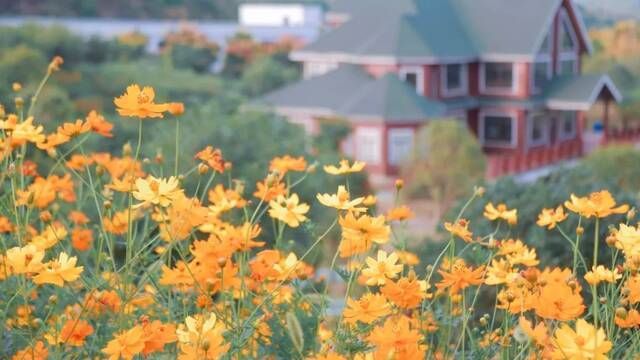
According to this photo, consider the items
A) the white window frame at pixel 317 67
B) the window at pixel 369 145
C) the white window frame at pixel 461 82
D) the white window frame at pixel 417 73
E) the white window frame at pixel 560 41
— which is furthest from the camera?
the white window frame at pixel 560 41

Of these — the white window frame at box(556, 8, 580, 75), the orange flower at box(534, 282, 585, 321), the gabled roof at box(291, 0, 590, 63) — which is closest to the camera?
the orange flower at box(534, 282, 585, 321)

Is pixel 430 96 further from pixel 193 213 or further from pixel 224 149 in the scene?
pixel 193 213

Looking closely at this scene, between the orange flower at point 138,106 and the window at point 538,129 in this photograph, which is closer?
the orange flower at point 138,106

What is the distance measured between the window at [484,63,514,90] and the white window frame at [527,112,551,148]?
3.05ft

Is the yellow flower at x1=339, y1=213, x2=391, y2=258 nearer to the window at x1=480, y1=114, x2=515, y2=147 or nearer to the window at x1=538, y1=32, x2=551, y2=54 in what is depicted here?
the window at x1=480, y1=114, x2=515, y2=147

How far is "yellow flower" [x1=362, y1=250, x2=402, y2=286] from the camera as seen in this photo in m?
2.20

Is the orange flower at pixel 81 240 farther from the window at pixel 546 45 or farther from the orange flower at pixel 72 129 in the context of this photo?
the window at pixel 546 45

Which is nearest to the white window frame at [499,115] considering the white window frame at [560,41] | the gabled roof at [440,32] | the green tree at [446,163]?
the gabled roof at [440,32]

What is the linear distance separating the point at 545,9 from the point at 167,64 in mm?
14098

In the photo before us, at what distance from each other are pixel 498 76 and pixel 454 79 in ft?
3.80

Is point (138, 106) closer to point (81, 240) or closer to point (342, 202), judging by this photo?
point (342, 202)

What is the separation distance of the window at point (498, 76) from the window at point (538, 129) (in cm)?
99

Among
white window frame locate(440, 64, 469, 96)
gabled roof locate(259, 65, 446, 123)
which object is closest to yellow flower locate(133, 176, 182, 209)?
gabled roof locate(259, 65, 446, 123)

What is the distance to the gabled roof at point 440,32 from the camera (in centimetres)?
2342
